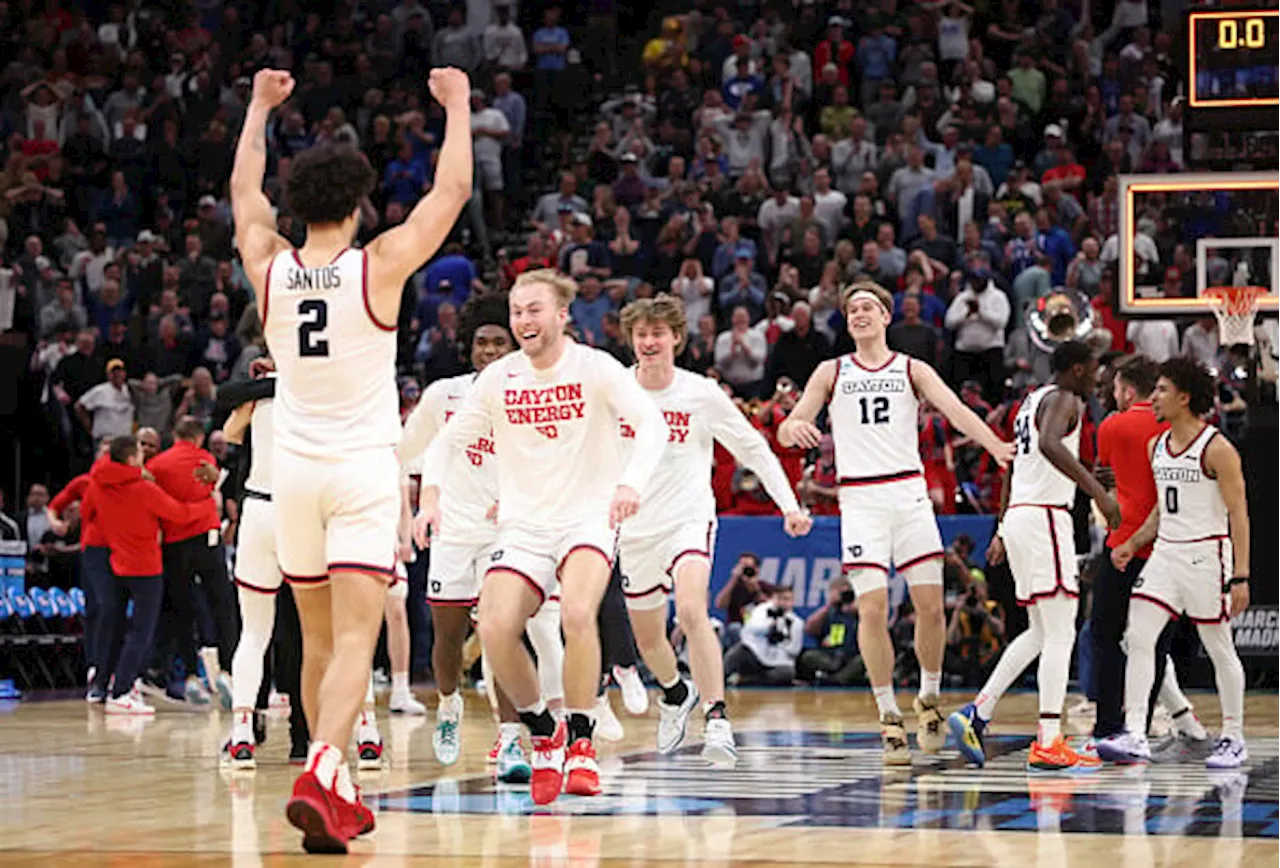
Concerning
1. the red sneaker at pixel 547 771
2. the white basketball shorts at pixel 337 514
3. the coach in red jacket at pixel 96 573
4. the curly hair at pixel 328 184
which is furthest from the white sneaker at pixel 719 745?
the coach in red jacket at pixel 96 573

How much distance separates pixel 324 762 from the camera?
7961mm

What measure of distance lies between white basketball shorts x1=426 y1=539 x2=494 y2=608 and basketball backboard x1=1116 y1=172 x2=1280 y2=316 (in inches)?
272

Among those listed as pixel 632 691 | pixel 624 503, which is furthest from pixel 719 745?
pixel 632 691

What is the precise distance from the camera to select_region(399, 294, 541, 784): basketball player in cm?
1203

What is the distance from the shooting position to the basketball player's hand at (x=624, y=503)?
9.26 metres

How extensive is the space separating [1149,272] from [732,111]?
33.7ft

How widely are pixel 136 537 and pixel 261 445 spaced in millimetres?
6447

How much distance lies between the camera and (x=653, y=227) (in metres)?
25.1

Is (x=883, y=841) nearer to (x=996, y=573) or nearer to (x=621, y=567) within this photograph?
(x=621, y=567)

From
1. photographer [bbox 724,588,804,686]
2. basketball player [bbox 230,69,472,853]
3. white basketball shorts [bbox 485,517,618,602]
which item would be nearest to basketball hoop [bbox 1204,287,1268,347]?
photographer [bbox 724,588,804,686]

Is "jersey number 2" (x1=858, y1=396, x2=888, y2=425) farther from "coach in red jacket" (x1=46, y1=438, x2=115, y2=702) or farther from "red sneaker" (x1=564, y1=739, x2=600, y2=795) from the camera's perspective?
"coach in red jacket" (x1=46, y1=438, x2=115, y2=702)

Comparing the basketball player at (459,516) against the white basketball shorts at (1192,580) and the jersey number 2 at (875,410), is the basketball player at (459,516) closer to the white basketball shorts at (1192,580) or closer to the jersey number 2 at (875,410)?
the jersey number 2 at (875,410)

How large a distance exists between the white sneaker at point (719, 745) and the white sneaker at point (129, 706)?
711 cm

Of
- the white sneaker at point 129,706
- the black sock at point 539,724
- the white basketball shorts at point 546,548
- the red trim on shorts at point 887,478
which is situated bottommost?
the white sneaker at point 129,706
